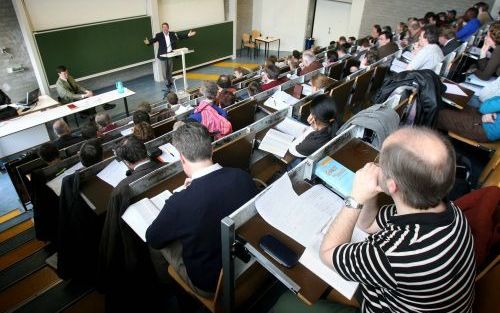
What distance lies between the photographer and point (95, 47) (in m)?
6.93

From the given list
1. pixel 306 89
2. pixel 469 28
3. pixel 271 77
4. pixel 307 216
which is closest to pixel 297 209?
pixel 307 216

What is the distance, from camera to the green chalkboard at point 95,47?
629 centimetres

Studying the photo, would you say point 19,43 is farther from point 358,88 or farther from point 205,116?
point 358,88

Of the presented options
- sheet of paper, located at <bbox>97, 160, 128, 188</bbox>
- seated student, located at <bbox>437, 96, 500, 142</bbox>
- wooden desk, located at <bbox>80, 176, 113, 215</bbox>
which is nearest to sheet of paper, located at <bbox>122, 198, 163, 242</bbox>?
wooden desk, located at <bbox>80, 176, 113, 215</bbox>

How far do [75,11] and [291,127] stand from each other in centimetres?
598

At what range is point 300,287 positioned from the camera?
1264mm

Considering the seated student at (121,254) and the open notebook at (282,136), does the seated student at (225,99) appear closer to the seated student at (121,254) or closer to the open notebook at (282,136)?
the open notebook at (282,136)

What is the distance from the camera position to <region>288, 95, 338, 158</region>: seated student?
2.50m

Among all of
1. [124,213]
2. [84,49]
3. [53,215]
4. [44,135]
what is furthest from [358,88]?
[84,49]

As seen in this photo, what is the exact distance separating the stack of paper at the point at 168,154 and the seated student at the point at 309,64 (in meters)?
2.90

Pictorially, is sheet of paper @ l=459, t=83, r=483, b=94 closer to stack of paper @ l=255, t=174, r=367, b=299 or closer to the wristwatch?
stack of paper @ l=255, t=174, r=367, b=299

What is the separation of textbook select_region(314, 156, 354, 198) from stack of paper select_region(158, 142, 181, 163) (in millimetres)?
1261

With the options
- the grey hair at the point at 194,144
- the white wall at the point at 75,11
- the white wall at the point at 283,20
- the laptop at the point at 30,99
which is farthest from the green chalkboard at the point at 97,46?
the grey hair at the point at 194,144

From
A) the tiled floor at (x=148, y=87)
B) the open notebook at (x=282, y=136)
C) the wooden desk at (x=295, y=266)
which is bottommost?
the tiled floor at (x=148, y=87)
